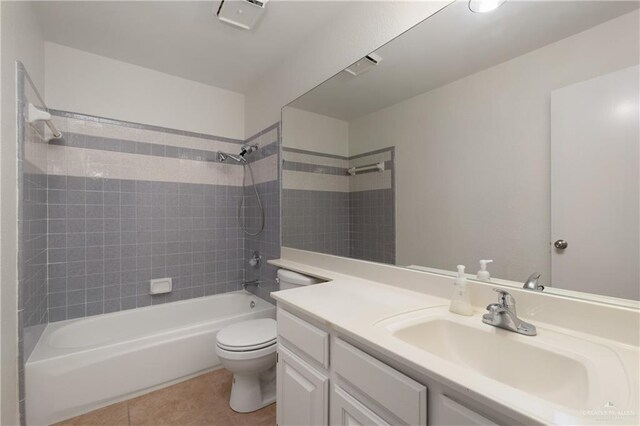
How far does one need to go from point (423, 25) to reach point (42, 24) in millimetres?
2376

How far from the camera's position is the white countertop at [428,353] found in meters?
0.48

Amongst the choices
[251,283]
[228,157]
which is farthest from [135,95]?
[251,283]

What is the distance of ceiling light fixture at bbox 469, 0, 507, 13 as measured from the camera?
1.01 m

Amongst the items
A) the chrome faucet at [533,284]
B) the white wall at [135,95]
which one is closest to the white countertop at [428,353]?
the chrome faucet at [533,284]

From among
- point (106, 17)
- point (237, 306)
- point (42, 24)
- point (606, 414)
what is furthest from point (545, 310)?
point (42, 24)

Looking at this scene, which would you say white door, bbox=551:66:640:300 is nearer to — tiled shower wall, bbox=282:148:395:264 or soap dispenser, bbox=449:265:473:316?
soap dispenser, bbox=449:265:473:316

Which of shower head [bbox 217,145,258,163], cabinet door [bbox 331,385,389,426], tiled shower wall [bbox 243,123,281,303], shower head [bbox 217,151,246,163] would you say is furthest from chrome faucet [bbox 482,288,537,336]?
shower head [bbox 217,151,246,163]

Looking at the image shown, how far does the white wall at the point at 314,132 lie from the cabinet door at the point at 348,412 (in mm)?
1267

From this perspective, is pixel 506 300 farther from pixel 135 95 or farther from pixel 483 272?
pixel 135 95

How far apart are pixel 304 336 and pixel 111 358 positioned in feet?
4.70

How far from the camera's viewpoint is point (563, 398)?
67 cm

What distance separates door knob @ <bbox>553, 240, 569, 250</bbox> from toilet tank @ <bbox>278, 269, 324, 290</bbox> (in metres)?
1.19

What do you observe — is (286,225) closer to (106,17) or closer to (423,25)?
(423,25)

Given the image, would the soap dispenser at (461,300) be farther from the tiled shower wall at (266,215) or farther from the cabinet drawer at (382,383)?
the tiled shower wall at (266,215)
